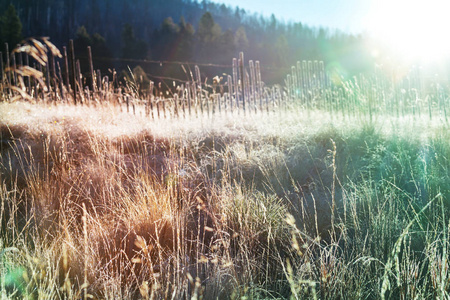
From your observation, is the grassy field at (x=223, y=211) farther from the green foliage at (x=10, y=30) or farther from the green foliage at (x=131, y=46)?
the green foliage at (x=131, y=46)

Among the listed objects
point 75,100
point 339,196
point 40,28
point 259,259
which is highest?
point 40,28

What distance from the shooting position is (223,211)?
9.98 ft

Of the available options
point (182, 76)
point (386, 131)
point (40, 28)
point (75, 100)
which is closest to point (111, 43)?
point (40, 28)

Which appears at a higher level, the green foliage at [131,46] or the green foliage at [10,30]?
the green foliage at [131,46]

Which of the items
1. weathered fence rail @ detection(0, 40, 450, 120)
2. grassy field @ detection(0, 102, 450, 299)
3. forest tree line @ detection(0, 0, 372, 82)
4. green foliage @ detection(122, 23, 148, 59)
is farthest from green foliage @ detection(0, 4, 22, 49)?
grassy field @ detection(0, 102, 450, 299)

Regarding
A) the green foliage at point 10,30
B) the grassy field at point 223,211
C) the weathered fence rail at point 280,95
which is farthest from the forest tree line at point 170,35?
the grassy field at point 223,211

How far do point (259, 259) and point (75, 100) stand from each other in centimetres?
673

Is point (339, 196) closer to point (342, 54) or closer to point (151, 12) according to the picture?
point (342, 54)

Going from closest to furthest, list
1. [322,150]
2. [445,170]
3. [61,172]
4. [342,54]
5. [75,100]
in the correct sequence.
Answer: [445,170]
[61,172]
[322,150]
[75,100]
[342,54]

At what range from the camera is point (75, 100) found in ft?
26.8

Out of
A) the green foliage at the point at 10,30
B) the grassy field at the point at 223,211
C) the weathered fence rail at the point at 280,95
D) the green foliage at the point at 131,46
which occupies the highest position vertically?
the green foliage at the point at 131,46

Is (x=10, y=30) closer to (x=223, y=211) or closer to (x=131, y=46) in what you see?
(x=131, y=46)

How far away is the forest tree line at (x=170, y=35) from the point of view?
148ft

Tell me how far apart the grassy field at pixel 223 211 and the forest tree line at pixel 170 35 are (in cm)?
2370
